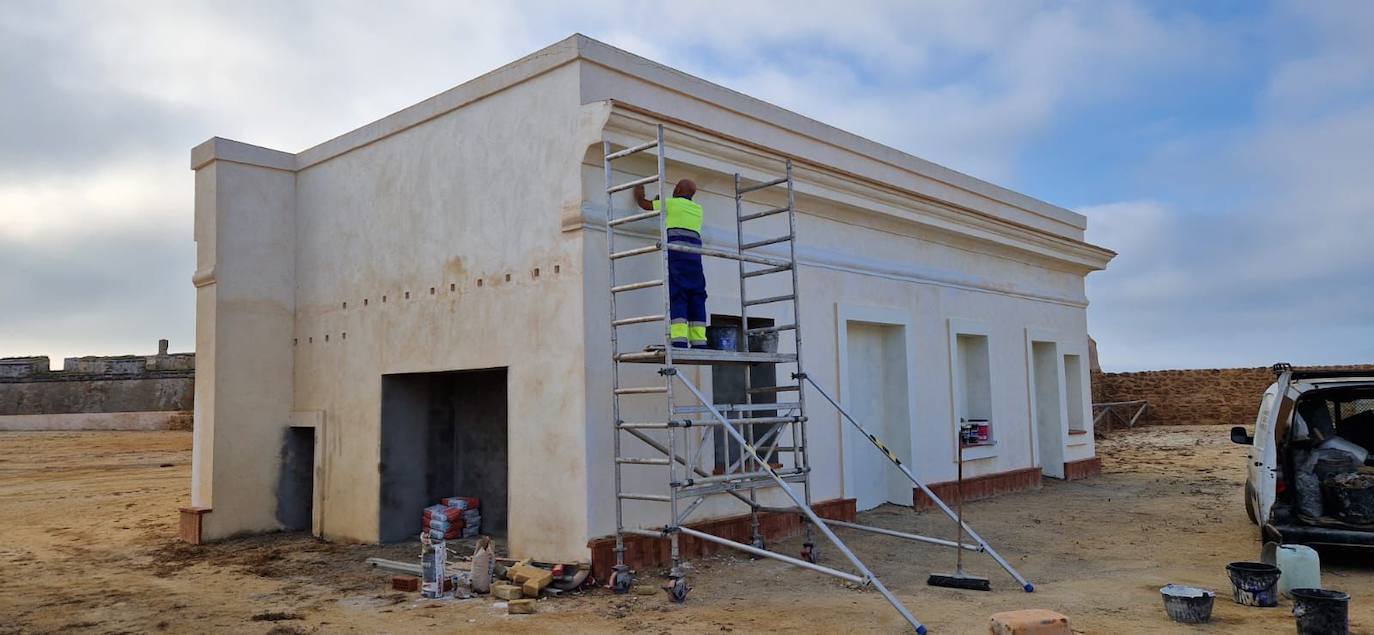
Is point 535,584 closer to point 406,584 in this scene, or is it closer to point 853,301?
point 406,584

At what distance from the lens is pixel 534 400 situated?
8.11m

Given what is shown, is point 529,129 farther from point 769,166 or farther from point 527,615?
point 527,615

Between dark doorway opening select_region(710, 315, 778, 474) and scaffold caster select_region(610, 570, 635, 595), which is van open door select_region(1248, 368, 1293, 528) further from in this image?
scaffold caster select_region(610, 570, 635, 595)

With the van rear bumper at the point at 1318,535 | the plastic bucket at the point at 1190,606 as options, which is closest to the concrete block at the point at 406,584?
the plastic bucket at the point at 1190,606

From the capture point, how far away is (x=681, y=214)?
7344mm

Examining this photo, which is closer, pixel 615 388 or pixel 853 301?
pixel 615 388

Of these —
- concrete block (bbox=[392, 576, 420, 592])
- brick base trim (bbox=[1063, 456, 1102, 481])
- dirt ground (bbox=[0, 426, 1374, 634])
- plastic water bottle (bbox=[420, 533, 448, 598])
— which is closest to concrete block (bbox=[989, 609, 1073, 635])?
dirt ground (bbox=[0, 426, 1374, 634])

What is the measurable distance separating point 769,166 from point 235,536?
7.17m

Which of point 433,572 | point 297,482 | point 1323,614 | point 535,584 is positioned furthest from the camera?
point 297,482

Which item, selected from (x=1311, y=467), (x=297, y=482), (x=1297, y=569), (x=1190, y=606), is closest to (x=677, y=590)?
(x=1190, y=606)

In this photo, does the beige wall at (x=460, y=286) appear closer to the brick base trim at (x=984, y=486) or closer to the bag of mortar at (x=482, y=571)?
the bag of mortar at (x=482, y=571)

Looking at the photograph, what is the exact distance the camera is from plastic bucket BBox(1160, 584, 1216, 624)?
6.04m

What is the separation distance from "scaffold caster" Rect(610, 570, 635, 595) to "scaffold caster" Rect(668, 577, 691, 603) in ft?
1.49

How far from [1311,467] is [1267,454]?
0.43 meters
